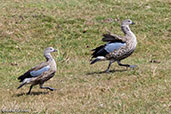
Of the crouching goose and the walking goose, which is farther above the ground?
the crouching goose

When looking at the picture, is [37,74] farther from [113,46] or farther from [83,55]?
[83,55]

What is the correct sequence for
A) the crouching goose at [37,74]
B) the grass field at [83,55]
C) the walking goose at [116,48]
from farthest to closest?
the walking goose at [116,48] → the crouching goose at [37,74] → the grass field at [83,55]

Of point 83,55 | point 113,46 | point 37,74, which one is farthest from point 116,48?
point 83,55

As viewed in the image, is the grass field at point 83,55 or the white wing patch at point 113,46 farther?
the white wing patch at point 113,46

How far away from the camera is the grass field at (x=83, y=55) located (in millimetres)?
8344

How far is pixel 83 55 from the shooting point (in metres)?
15.5

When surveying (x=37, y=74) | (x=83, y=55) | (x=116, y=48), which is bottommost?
(x=83, y=55)

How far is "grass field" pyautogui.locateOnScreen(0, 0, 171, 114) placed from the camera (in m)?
8.34

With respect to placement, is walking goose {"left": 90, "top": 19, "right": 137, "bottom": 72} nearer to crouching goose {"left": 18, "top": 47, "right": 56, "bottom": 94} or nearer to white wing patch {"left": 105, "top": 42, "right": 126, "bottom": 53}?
white wing patch {"left": 105, "top": 42, "right": 126, "bottom": 53}

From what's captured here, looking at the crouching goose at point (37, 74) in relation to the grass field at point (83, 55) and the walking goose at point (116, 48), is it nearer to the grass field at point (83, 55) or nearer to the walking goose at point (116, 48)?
the grass field at point (83, 55)

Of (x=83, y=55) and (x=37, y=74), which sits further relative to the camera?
(x=83, y=55)

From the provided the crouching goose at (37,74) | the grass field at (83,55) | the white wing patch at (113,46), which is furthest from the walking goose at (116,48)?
the crouching goose at (37,74)

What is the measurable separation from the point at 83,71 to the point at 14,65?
8.48 ft

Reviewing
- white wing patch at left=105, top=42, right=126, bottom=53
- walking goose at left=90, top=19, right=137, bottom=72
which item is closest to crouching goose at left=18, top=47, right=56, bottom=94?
walking goose at left=90, top=19, right=137, bottom=72
